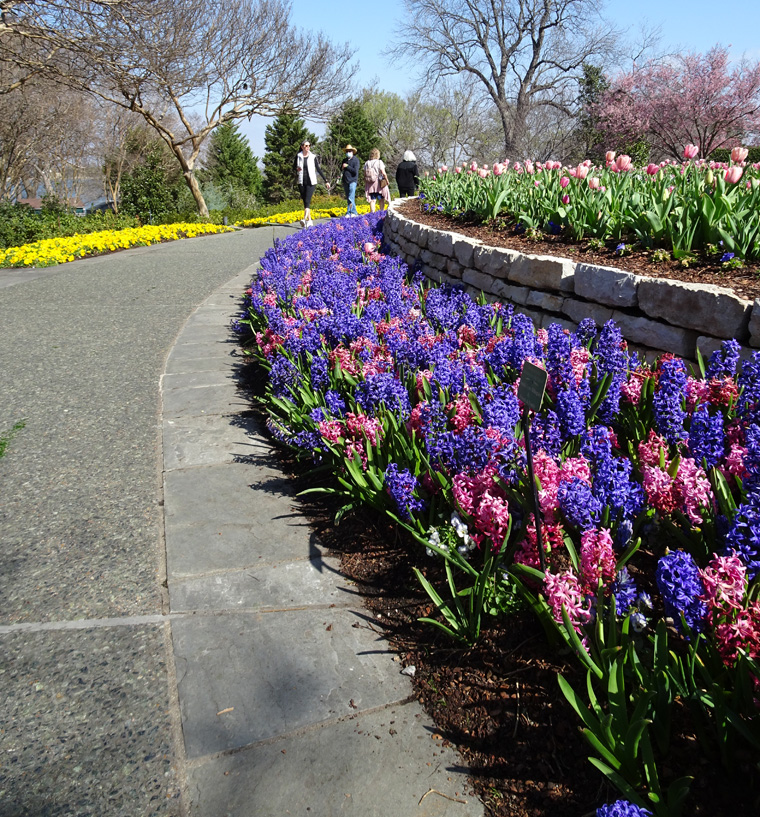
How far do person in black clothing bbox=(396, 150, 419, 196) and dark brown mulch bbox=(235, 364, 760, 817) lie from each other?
12.8 metres

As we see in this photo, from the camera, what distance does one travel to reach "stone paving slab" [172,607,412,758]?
177cm

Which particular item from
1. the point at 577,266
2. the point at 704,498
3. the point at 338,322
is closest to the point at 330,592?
the point at 704,498

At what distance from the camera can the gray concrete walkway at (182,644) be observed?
1.59 metres

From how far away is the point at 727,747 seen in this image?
138 centimetres

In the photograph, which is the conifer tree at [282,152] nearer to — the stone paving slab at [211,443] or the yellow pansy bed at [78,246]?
the yellow pansy bed at [78,246]

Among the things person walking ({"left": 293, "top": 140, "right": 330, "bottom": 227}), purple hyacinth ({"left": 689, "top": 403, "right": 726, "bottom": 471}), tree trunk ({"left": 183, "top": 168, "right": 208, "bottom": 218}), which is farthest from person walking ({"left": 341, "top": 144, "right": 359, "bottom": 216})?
purple hyacinth ({"left": 689, "top": 403, "right": 726, "bottom": 471})

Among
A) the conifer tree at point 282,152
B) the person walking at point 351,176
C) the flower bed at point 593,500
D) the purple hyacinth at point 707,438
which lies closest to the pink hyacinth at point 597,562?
the flower bed at point 593,500

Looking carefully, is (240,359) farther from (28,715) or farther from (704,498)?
(704,498)

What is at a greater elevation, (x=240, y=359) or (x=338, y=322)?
(x=338, y=322)

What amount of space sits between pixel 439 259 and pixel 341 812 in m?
5.19

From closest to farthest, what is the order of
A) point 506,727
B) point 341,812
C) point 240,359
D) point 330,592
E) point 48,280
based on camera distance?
point 341,812, point 506,727, point 330,592, point 240,359, point 48,280

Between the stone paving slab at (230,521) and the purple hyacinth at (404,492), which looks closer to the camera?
the purple hyacinth at (404,492)

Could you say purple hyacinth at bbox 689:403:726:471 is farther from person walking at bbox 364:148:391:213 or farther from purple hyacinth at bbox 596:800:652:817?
person walking at bbox 364:148:391:213

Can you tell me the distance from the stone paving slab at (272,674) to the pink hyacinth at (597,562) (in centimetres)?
65
